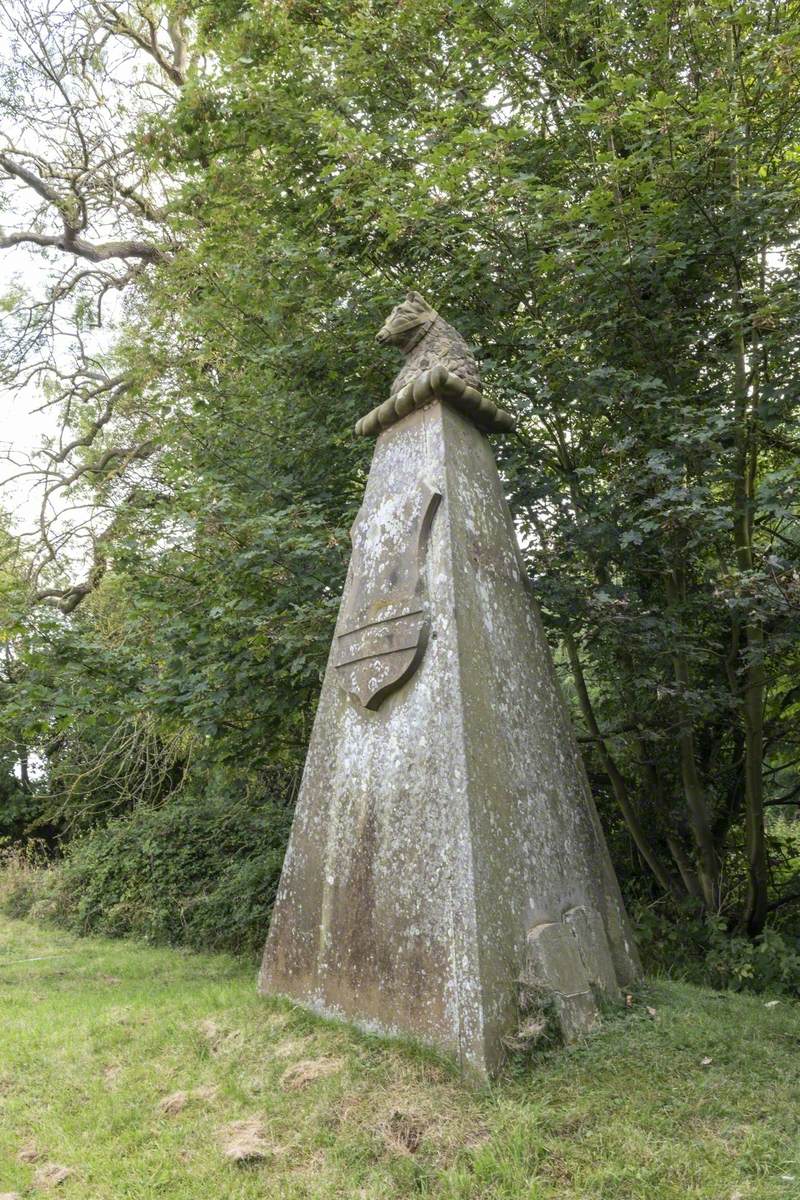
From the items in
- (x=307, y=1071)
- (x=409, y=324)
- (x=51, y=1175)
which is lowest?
(x=51, y=1175)

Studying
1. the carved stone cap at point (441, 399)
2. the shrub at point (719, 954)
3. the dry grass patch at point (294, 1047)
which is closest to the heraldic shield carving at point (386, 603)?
the carved stone cap at point (441, 399)

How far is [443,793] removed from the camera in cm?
382

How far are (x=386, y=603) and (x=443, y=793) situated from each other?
1.11 m

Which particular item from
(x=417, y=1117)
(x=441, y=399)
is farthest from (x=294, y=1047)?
(x=441, y=399)

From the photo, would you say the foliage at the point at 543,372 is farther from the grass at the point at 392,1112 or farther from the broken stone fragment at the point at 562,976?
the grass at the point at 392,1112

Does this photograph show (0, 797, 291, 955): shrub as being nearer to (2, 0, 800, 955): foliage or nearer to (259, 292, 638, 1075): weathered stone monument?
(2, 0, 800, 955): foliage

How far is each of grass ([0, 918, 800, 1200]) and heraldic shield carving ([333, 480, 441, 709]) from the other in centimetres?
167

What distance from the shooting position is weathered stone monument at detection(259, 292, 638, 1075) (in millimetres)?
3621

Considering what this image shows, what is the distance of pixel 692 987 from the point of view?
489cm

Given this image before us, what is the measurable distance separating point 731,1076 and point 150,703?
15.2 ft

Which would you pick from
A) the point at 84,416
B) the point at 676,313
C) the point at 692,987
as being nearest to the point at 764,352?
the point at 676,313

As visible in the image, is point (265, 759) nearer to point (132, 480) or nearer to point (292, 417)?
point (292, 417)

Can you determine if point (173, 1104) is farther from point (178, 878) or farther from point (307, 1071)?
point (178, 878)

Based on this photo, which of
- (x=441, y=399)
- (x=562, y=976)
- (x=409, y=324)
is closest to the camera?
(x=562, y=976)
